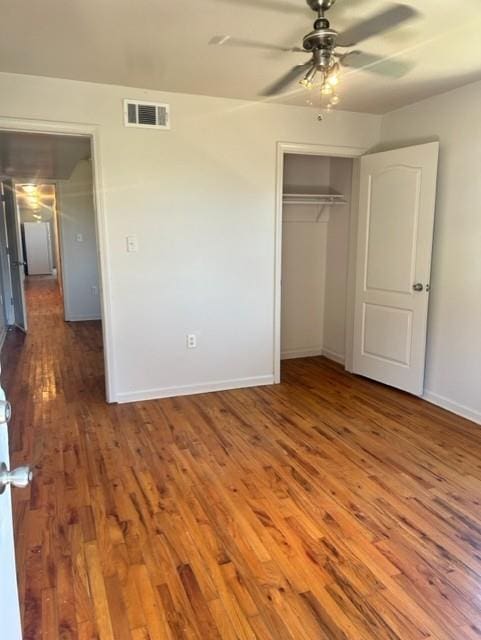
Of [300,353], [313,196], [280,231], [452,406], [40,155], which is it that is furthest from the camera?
[40,155]

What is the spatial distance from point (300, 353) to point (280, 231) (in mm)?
1631

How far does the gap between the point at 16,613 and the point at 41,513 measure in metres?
1.35

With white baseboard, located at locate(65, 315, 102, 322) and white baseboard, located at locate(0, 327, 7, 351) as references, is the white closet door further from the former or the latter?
white baseboard, located at locate(0, 327, 7, 351)

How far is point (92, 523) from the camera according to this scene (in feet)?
7.24

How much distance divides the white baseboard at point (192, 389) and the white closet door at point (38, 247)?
13773 mm

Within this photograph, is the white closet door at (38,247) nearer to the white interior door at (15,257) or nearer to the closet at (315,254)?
the white interior door at (15,257)

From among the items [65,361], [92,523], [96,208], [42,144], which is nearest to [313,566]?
[92,523]

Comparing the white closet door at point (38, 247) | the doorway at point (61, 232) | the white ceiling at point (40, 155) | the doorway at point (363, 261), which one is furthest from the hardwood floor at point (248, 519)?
the white closet door at point (38, 247)

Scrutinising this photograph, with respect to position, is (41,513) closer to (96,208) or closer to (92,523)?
(92,523)

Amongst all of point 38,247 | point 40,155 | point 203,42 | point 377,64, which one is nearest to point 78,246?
point 40,155

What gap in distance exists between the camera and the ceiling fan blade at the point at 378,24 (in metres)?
2.20

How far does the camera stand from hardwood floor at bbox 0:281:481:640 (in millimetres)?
1675

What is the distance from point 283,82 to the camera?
3234mm

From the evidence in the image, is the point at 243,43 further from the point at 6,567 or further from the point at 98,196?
the point at 6,567
